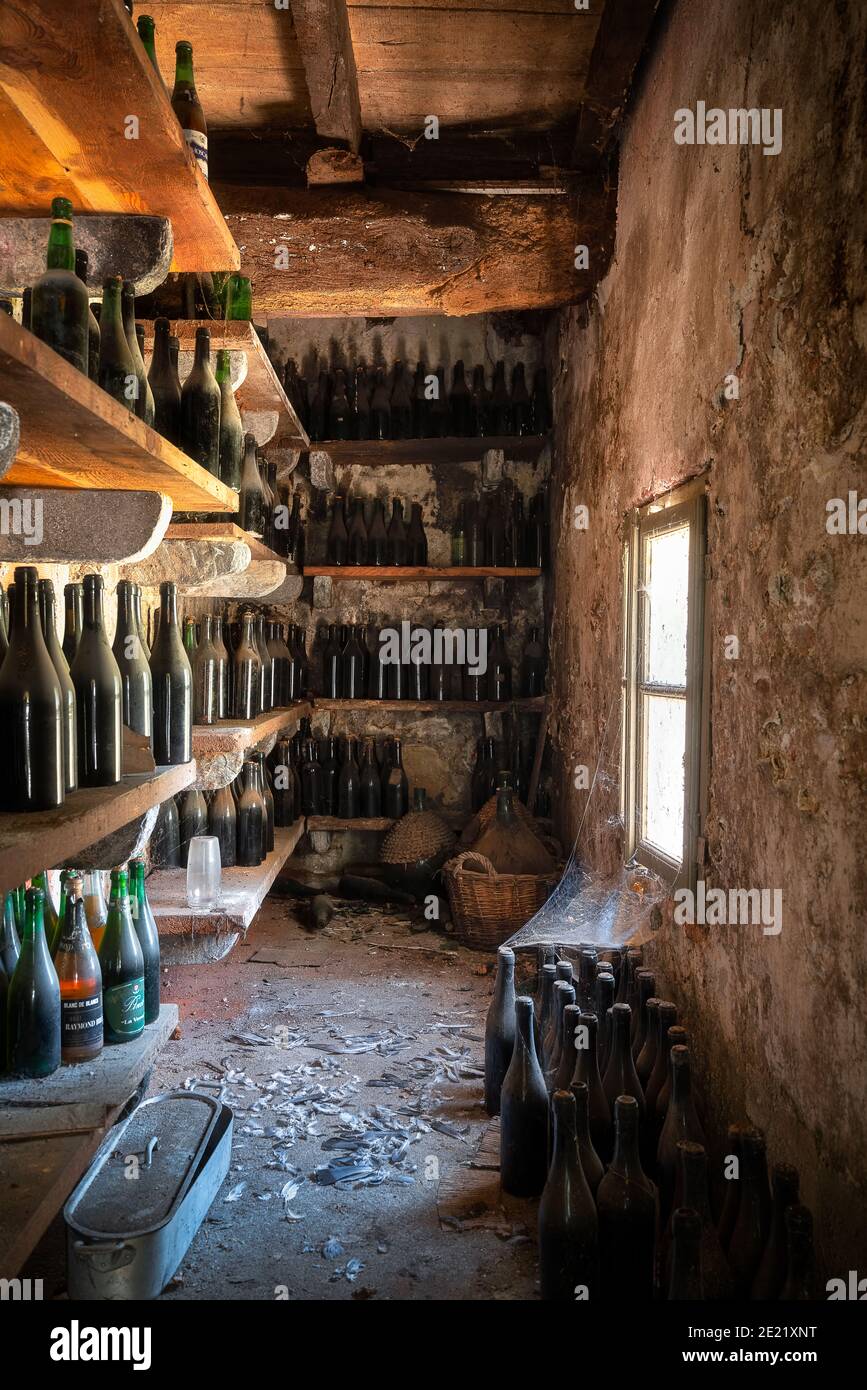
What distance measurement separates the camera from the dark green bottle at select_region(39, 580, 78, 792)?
179 centimetres

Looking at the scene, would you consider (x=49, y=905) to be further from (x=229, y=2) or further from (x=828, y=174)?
(x=229, y=2)

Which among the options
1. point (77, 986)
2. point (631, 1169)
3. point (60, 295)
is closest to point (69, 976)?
point (77, 986)

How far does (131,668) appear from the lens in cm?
249

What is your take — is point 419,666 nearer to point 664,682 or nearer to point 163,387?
point 664,682

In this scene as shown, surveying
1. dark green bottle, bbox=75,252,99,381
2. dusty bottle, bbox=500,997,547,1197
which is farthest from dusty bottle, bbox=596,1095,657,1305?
dark green bottle, bbox=75,252,99,381

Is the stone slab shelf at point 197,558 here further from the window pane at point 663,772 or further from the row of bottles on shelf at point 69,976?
the window pane at point 663,772

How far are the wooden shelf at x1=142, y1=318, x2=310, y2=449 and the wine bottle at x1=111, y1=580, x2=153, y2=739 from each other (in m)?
0.97

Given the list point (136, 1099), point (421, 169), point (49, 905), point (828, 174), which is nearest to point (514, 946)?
point (136, 1099)

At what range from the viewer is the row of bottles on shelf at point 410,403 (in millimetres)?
5500

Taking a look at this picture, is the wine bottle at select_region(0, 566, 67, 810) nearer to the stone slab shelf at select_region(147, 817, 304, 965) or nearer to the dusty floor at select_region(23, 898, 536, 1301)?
the dusty floor at select_region(23, 898, 536, 1301)

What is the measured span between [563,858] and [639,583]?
1809 millimetres

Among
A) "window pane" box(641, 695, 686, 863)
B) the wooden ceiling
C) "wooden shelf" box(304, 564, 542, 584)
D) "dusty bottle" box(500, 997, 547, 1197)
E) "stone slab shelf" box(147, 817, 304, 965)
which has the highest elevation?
the wooden ceiling

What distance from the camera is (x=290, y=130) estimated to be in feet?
11.7

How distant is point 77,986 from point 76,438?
51.2 inches
